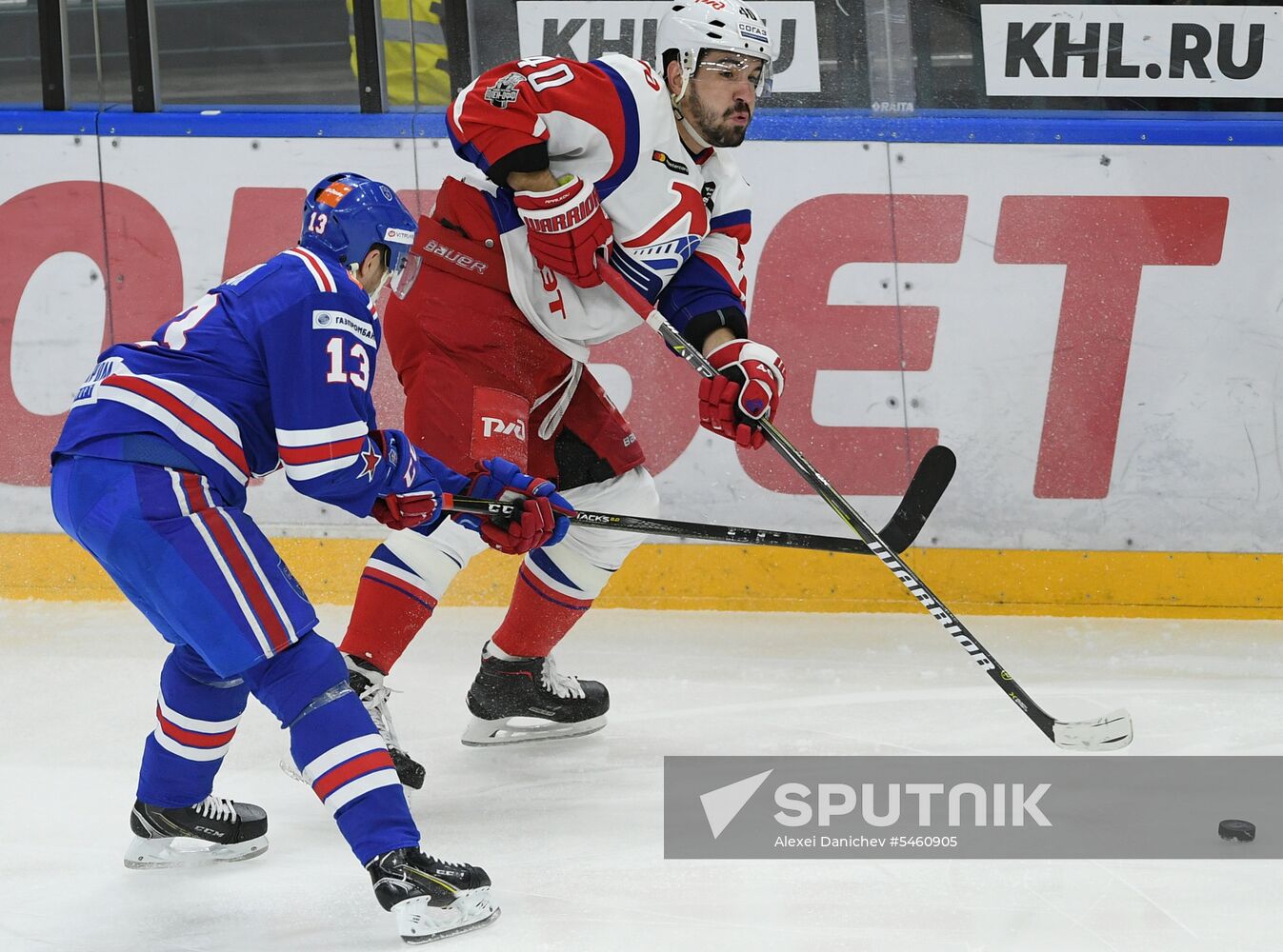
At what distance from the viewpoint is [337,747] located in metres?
1.94

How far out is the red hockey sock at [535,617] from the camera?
9.00ft

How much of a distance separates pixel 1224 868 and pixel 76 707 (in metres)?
2.16

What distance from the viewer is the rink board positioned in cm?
354

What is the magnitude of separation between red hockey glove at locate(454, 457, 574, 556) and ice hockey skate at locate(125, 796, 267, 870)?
584 mm

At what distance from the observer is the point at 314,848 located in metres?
2.32

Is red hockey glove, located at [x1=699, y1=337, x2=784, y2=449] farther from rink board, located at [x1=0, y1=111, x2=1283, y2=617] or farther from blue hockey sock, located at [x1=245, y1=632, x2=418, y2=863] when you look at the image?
rink board, located at [x1=0, y1=111, x2=1283, y2=617]

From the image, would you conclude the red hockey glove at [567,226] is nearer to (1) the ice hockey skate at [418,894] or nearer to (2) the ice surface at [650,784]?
(2) the ice surface at [650,784]

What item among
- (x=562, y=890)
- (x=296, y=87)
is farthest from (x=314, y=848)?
(x=296, y=87)

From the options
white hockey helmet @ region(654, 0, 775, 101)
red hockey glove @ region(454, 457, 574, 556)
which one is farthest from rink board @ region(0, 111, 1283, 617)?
red hockey glove @ region(454, 457, 574, 556)

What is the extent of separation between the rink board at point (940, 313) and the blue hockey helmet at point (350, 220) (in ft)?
5.38

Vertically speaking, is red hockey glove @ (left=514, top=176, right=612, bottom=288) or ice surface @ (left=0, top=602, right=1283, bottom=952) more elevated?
red hockey glove @ (left=514, top=176, right=612, bottom=288)

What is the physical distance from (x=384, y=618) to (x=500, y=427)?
1.22 feet

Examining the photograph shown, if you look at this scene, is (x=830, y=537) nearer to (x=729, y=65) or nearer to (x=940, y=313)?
(x=729, y=65)

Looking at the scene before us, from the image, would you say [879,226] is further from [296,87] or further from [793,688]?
[296,87]
